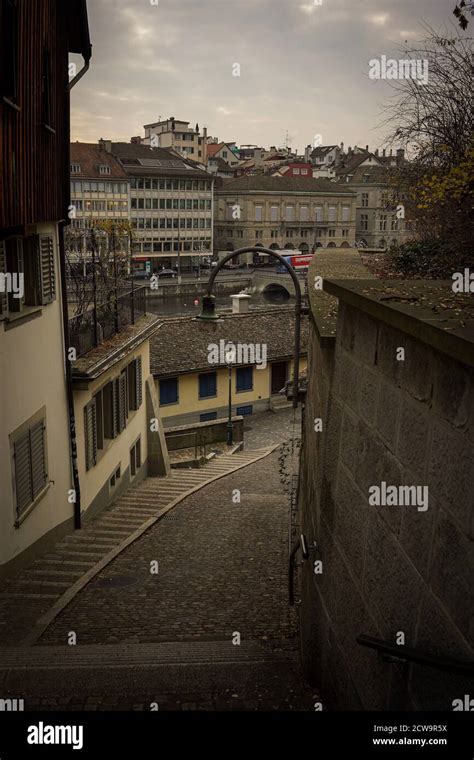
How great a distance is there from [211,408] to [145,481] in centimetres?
1566

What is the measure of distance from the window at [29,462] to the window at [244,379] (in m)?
26.8

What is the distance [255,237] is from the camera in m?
105

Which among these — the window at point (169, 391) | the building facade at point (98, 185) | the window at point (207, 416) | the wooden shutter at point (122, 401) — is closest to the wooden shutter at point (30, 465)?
the wooden shutter at point (122, 401)

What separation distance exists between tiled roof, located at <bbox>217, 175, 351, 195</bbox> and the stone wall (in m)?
101

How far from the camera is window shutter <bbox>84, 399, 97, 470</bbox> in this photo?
1476cm

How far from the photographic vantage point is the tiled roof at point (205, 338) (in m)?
35.2

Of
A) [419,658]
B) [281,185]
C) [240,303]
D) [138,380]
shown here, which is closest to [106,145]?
[281,185]

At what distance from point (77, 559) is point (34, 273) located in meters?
4.84

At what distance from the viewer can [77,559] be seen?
1213 centimetres

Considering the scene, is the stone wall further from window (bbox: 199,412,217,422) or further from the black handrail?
window (bbox: 199,412,217,422)

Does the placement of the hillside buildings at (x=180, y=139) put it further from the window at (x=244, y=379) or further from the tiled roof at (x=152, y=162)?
the window at (x=244, y=379)

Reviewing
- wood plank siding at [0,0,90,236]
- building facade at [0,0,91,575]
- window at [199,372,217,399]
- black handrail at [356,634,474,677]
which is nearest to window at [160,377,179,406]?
window at [199,372,217,399]

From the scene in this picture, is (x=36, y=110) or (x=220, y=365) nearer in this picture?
(x=36, y=110)

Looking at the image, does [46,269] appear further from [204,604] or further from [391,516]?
[391,516]
